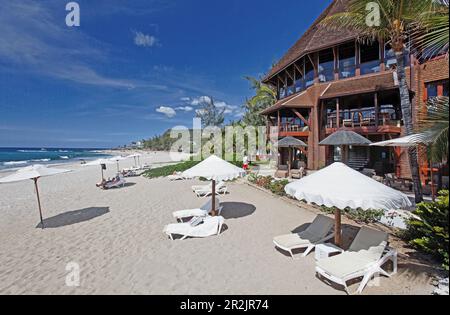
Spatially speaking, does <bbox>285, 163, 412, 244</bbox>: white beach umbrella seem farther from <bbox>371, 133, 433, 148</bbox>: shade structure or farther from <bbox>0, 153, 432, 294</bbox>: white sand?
<bbox>0, 153, 432, 294</bbox>: white sand

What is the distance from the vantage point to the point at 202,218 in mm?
7105

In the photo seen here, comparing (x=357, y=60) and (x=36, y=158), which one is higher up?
(x=357, y=60)

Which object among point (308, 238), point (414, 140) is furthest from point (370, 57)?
point (308, 238)

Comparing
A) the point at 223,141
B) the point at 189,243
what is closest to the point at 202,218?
the point at 189,243

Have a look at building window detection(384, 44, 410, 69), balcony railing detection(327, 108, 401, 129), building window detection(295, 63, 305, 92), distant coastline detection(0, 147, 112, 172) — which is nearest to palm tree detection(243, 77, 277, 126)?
building window detection(295, 63, 305, 92)

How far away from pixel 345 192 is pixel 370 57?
16.2 m

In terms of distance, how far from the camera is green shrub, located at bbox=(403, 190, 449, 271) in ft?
13.9

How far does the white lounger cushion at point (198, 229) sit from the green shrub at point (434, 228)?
487 centimetres

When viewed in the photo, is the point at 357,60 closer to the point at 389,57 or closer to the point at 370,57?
the point at 370,57

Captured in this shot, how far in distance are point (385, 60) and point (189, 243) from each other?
17136 mm

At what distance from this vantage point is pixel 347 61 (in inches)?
637

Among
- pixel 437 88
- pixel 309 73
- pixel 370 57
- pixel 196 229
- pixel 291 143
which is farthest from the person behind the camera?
pixel 309 73

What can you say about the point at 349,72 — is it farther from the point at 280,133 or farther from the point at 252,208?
the point at 252,208
